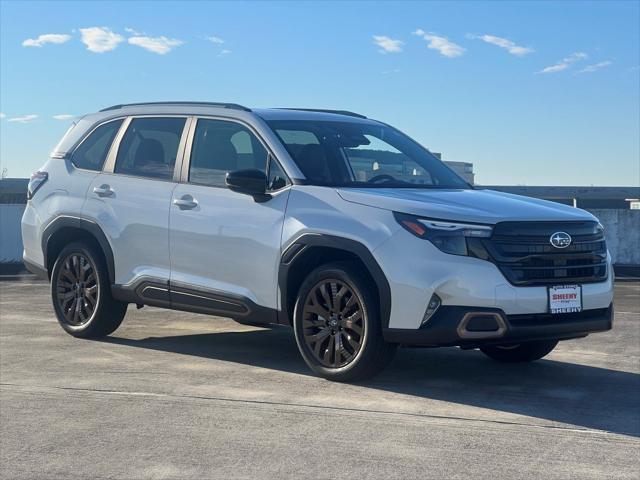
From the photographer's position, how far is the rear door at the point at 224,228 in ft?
23.7

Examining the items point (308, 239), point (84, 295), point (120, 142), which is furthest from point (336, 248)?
point (84, 295)

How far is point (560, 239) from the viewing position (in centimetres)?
654

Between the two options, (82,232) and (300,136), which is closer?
(300,136)

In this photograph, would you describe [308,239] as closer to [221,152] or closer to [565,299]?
[221,152]

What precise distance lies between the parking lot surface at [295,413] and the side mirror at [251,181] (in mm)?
1319

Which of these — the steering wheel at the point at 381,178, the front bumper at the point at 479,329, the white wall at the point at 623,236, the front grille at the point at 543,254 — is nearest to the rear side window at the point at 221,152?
the steering wheel at the point at 381,178

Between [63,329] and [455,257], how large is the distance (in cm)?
438

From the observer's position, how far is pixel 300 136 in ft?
25.2

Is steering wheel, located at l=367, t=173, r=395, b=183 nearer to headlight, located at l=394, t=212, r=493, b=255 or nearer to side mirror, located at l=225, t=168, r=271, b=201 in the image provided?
side mirror, located at l=225, t=168, r=271, b=201

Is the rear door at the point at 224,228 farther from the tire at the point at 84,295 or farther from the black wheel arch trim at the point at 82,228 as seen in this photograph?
the tire at the point at 84,295

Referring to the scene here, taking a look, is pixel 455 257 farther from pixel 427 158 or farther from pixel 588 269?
pixel 427 158

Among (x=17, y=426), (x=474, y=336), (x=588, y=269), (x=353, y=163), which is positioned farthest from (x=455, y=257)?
(x=17, y=426)

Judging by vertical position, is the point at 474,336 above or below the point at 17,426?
above

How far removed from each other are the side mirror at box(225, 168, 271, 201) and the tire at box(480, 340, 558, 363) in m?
2.12
